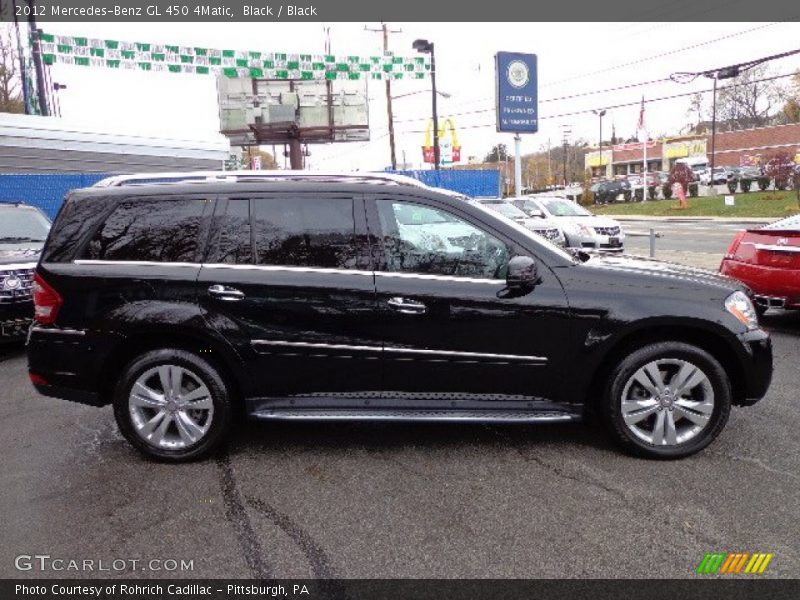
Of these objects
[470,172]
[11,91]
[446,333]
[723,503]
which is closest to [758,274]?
[723,503]

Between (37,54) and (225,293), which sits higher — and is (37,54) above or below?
above

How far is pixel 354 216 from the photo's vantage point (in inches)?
149

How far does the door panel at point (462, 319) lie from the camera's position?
364cm

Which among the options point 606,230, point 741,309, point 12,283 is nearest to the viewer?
point 741,309

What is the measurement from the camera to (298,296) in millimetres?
3682

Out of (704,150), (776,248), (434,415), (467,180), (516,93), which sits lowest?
(434,415)

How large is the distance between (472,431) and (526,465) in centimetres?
60

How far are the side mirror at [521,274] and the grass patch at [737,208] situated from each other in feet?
94.1

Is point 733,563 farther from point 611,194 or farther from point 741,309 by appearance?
point 611,194

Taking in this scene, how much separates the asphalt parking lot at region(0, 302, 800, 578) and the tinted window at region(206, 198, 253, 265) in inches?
51.4

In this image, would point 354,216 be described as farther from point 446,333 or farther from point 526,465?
point 526,465

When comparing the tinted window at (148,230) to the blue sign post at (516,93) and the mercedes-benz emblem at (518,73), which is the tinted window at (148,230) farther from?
the mercedes-benz emblem at (518,73)

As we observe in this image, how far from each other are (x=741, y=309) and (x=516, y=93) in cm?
1776

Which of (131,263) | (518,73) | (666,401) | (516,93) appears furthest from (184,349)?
(518,73)
